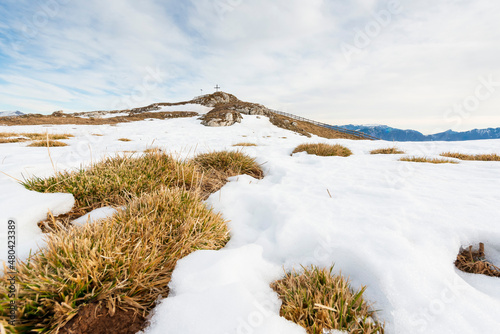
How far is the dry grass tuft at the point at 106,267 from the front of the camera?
1.04 m

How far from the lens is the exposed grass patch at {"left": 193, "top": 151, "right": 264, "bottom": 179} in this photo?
3.92 metres

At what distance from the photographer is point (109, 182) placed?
2500 mm

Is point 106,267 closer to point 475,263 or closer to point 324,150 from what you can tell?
point 475,263

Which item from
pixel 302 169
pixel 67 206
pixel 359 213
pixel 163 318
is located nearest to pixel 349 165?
pixel 302 169

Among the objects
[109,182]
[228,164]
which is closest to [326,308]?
[109,182]

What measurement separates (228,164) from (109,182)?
2.00 m

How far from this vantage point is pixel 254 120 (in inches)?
1161

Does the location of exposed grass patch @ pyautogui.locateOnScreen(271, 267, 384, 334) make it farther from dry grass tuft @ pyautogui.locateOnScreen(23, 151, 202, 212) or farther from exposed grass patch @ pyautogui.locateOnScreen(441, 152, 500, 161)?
exposed grass patch @ pyautogui.locateOnScreen(441, 152, 500, 161)

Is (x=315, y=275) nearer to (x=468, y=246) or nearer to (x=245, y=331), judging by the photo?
(x=245, y=331)

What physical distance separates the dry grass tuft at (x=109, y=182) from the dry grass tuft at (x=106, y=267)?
2.25 feet

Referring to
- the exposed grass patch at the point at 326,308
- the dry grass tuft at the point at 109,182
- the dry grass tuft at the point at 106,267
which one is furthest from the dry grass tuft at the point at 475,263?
the dry grass tuft at the point at 109,182

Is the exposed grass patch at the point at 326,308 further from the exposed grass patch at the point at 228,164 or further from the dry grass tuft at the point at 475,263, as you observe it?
the exposed grass patch at the point at 228,164

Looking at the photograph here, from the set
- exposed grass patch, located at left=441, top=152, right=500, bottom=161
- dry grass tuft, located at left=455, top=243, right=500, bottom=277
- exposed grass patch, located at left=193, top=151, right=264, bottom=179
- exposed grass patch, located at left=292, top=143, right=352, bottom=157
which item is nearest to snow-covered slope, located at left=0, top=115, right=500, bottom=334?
dry grass tuft, located at left=455, top=243, right=500, bottom=277

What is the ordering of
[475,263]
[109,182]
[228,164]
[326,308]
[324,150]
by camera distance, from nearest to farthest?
[326,308] < [475,263] < [109,182] < [228,164] < [324,150]
